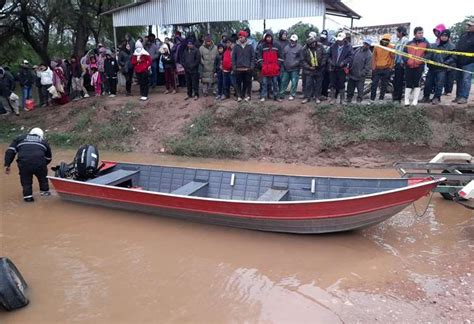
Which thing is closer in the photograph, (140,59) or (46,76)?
(140,59)

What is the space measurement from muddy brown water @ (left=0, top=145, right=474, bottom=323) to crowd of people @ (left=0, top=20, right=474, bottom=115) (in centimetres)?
398

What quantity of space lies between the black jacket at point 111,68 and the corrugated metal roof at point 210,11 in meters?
2.05

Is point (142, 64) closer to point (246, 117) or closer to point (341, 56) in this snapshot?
point (246, 117)

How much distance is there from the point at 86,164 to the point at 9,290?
3706 millimetres

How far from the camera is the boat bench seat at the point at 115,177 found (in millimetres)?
8109

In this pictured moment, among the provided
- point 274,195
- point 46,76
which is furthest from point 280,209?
point 46,76

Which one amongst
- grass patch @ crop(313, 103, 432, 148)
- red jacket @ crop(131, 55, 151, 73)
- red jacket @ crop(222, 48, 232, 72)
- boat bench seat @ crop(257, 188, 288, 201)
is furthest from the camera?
red jacket @ crop(131, 55, 151, 73)

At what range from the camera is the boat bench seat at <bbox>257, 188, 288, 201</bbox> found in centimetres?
702

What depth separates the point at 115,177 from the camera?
8320 mm

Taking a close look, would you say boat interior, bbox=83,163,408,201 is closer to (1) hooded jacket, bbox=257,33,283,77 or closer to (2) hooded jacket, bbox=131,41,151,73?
(1) hooded jacket, bbox=257,33,283,77

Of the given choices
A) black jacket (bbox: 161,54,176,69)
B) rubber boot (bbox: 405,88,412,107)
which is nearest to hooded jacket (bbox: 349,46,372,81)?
rubber boot (bbox: 405,88,412,107)

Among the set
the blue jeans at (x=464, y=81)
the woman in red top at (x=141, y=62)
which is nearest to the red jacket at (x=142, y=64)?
the woman in red top at (x=141, y=62)

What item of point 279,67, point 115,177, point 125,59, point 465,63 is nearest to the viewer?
point 115,177

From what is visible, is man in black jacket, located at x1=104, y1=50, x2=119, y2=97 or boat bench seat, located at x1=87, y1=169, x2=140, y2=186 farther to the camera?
man in black jacket, located at x1=104, y1=50, x2=119, y2=97
